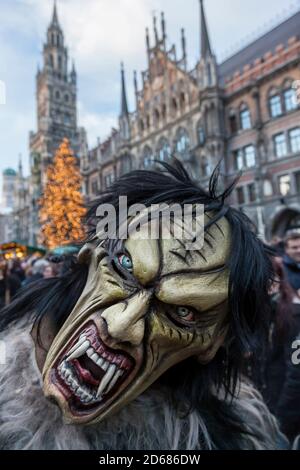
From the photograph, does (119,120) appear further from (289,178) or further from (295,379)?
(295,379)

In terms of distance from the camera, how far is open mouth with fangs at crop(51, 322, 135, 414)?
92cm

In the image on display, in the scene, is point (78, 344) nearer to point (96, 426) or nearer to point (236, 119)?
point (96, 426)

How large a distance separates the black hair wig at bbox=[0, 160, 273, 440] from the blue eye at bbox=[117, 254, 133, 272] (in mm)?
207

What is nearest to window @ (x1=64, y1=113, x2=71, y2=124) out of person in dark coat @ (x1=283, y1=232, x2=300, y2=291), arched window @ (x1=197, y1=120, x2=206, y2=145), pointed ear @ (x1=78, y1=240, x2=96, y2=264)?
arched window @ (x1=197, y1=120, x2=206, y2=145)

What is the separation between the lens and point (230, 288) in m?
1.00

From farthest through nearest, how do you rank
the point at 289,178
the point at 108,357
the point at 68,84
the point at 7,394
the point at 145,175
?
the point at 68,84 → the point at 289,178 → the point at 145,175 → the point at 7,394 → the point at 108,357

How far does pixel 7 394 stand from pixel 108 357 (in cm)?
40

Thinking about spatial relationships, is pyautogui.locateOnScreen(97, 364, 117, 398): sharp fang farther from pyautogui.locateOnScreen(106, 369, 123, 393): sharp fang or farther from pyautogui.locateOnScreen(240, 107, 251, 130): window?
pyautogui.locateOnScreen(240, 107, 251, 130): window

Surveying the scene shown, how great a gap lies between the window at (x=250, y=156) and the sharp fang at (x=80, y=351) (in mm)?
20232

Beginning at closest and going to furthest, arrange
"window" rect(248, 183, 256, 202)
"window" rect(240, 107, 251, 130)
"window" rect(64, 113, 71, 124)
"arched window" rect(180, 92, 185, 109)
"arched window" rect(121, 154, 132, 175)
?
"window" rect(248, 183, 256, 202) < "window" rect(240, 107, 251, 130) < "arched window" rect(180, 92, 185, 109) < "arched window" rect(121, 154, 132, 175) < "window" rect(64, 113, 71, 124)

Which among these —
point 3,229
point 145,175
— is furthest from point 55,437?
point 3,229

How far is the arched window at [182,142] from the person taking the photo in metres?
22.6

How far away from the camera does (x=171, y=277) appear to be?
99 cm

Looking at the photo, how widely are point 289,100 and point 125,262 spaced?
20.1 metres
